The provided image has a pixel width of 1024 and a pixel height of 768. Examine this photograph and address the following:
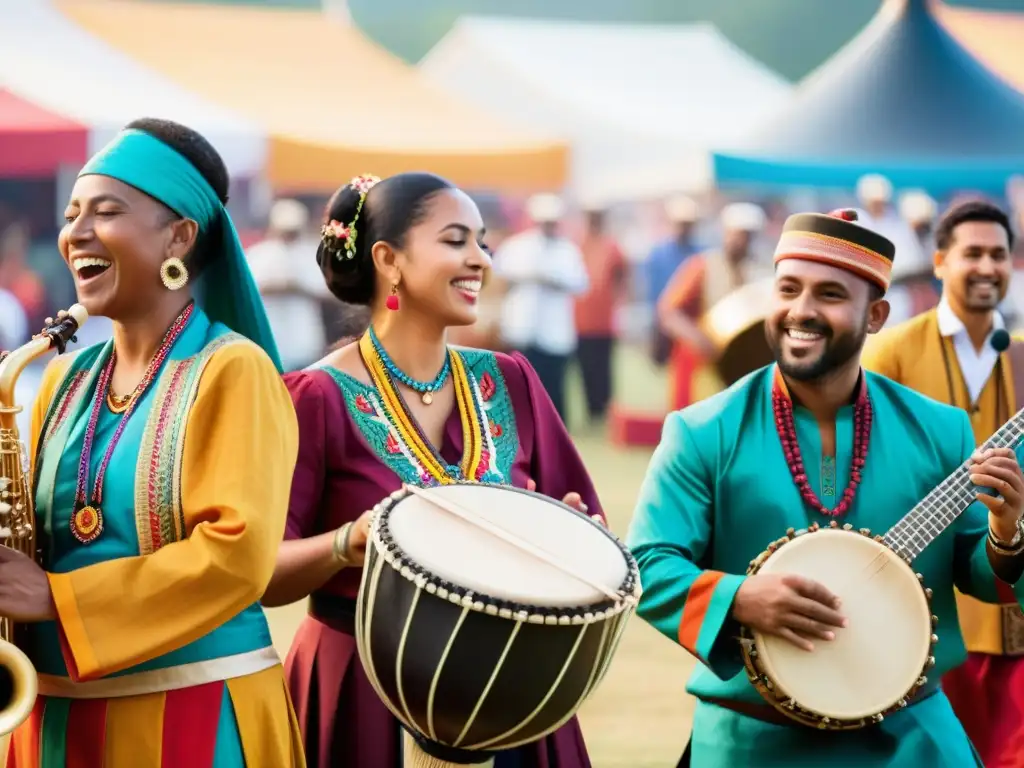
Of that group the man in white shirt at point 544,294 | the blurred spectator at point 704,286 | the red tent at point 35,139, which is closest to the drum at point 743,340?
the blurred spectator at point 704,286

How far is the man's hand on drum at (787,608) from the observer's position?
3625 mm

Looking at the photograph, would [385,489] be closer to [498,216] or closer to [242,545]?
[242,545]

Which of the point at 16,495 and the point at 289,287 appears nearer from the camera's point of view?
the point at 16,495

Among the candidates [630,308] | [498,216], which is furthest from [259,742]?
[630,308]

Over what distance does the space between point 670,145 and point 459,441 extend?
1674 centimetres

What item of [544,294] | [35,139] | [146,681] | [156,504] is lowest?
[146,681]

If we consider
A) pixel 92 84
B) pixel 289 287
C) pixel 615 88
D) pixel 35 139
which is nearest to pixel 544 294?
pixel 289 287

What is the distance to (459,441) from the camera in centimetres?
400

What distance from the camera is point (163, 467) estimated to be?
3346mm

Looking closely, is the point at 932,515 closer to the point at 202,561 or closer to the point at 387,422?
the point at 387,422

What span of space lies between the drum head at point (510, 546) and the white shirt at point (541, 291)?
12.9 metres

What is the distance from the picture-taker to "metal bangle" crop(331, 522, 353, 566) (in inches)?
139

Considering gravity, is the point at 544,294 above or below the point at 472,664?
above

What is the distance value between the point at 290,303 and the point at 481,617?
12.5 meters
